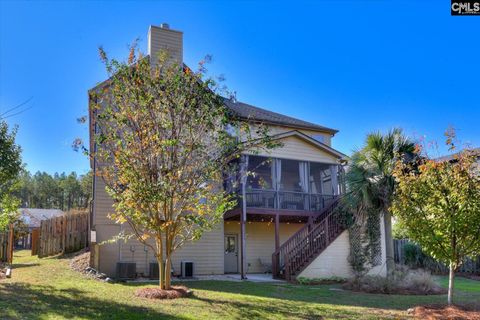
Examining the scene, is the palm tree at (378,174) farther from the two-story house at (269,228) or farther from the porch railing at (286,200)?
the porch railing at (286,200)

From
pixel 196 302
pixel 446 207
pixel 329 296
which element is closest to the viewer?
pixel 446 207

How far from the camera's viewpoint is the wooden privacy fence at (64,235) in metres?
20.9

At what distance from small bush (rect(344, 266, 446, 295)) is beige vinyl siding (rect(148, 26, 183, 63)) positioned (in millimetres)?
11228

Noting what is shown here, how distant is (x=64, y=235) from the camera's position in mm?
21328

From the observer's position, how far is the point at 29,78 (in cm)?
1285

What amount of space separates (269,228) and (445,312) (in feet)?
41.3

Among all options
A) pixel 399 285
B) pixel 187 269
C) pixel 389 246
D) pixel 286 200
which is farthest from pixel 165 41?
pixel 399 285

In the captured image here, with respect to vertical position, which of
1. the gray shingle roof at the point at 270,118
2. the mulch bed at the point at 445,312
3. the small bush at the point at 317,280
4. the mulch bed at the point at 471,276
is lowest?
the mulch bed at the point at 471,276

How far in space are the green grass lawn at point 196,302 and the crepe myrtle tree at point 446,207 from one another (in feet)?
6.10

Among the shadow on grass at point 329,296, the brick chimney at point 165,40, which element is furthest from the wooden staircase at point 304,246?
the brick chimney at point 165,40

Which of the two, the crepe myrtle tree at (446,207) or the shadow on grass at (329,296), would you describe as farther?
the shadow on grass at (329,296)

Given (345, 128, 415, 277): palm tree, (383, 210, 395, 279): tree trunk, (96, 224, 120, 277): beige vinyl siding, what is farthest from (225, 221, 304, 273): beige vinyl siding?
(383, 210, 395, 279): tree trunk

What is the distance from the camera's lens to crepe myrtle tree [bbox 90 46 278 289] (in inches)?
436

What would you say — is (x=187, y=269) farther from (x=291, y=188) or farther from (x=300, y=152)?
(x=291, y=188)
